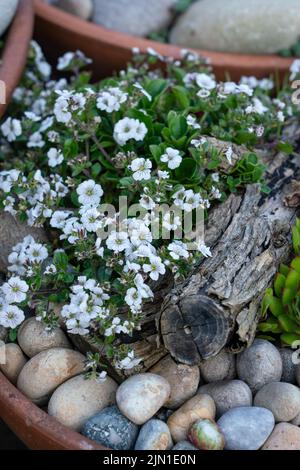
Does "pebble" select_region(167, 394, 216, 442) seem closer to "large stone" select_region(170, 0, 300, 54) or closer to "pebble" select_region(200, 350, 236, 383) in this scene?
"pebble" select_region(200, 350, 236, 383)

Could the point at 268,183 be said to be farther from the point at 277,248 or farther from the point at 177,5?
the point at 177,5

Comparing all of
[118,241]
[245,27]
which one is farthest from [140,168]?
[245,27]

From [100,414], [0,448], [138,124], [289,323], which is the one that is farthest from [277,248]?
[0,448]

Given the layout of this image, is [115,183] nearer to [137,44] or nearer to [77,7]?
[137,44]

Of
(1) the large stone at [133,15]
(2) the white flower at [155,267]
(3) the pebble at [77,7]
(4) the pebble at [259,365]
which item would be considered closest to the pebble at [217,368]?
(4) the pebble at [259,365]

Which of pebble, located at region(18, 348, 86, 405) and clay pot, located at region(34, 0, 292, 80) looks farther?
clay pot, located at region(34, 0, 292, 80)

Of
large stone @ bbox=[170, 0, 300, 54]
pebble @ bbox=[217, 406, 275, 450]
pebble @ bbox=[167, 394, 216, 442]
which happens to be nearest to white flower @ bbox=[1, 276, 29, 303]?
pebble @ bbox=[167, 394, 216, 442]

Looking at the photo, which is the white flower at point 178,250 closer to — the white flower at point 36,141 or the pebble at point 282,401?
the pebble at point 282,401
